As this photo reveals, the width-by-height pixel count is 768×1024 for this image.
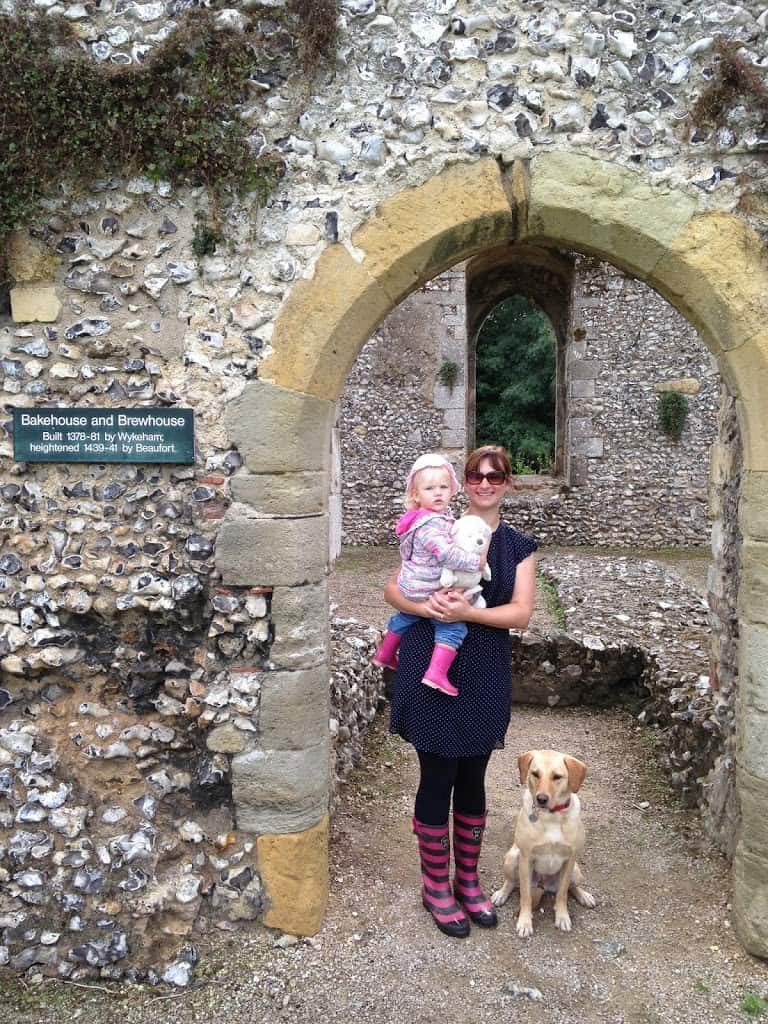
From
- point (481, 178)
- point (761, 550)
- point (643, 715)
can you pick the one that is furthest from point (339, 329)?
point (643, 715)

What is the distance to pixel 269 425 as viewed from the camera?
2.87m

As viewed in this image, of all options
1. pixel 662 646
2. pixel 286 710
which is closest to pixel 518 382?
pixel 662 646

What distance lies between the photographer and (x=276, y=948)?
293cm

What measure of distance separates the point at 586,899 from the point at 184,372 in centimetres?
270

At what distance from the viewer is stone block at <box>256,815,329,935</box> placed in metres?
2.96

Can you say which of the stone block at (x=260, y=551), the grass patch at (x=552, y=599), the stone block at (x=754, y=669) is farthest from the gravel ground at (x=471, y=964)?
the grass patch at (x=552, y=599)

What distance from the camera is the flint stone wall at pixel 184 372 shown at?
9.11 feet

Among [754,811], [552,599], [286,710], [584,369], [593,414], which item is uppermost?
[584,369]

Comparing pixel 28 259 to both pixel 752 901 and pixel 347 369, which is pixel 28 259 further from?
pixel 752 901

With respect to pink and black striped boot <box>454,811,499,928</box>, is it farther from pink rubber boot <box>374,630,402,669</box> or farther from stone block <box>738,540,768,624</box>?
stone block <box>738,540,768,624</box>

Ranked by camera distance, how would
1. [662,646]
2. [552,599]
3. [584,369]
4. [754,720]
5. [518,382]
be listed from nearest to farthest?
[754,720]
[662,646]
[552,599]
[584,369]
[518,382]

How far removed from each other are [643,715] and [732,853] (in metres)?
2.10

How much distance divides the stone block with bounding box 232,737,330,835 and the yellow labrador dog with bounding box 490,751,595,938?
85 cm

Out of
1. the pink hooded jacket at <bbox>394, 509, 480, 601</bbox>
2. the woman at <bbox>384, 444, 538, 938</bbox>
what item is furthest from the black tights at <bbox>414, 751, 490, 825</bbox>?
the pink hooded jacket at <bbox>394, 509, 480, 601</bbox>
